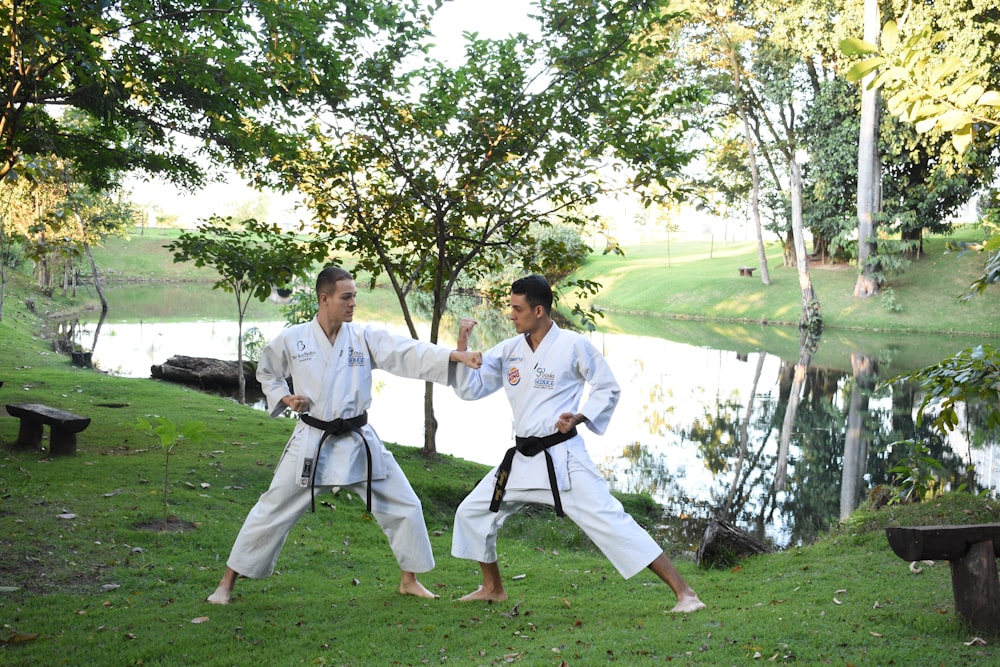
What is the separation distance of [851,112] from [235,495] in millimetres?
33966

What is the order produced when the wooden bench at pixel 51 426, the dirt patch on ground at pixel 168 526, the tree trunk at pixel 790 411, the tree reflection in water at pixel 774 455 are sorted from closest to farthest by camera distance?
the dirt patch on ground at pixel 168 526 < the wooden bench at pixel 51 426 < the tree reflection in water at pixel 774 455 < the tree trunk at pixel 790 411

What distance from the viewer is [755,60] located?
3516cm

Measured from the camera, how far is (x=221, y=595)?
17.6 feet

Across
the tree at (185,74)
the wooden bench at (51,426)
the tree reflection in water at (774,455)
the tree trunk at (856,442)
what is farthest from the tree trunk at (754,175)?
the wooden bench at (51,426)

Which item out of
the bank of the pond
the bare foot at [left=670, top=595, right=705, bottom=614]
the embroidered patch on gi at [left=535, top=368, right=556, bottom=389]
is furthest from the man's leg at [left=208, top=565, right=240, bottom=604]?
the bank of the pond

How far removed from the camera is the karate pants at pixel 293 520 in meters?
5.33

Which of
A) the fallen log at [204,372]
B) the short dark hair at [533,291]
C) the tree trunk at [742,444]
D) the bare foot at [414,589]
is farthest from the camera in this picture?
the fallen log at [204,372]

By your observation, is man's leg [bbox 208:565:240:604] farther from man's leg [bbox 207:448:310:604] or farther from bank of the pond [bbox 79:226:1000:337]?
bank of the pond [bbox 79:226:1000:337]

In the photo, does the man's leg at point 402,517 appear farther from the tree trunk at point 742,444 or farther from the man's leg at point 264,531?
the tree trunk at point 742,444

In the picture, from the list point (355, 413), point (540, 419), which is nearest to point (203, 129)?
point (355, 413)

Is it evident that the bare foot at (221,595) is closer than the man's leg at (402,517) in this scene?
Yes

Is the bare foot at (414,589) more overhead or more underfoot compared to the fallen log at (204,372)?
more underfoot

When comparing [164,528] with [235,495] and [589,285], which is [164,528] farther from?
[589,285]

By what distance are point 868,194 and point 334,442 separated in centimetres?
3211
